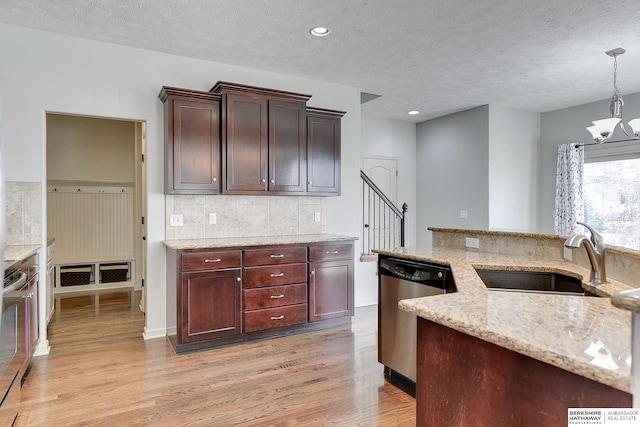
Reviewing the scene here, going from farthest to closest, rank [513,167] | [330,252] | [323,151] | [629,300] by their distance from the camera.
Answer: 1. [513,167]
2. [323,151]
3. [330,252]
4. [629,300]

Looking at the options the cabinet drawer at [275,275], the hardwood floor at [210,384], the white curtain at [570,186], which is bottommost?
the hardwood floor at [210,384]

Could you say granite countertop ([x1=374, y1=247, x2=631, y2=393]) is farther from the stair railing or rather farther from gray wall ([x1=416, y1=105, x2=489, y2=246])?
the stair railing

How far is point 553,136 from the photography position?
571cm

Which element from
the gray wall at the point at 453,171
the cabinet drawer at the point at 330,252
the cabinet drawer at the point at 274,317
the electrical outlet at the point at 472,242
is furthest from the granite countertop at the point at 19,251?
the gray wall at the point at 453,171

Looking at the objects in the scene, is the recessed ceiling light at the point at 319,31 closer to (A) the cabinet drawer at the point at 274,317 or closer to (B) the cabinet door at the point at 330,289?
(B) the cabinet door at the point at 330,289

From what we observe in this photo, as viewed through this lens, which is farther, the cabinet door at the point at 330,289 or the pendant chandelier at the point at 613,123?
the cabinet door at the point at 330,289

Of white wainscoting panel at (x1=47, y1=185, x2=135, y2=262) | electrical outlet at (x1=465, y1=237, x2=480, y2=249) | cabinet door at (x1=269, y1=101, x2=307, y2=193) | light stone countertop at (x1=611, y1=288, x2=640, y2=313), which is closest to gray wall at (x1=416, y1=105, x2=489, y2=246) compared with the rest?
electrical outlet at (x1=465, y1=237, x2=480, y2=249)

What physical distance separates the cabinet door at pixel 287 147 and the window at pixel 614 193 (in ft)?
12.6

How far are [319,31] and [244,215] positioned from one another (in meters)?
1.90

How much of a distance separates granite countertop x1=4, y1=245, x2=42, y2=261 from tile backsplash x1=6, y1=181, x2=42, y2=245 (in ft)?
0.51

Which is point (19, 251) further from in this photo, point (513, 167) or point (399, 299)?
point (513, 167)

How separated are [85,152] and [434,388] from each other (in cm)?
587

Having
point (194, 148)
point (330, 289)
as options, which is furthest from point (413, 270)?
point (194, 148)

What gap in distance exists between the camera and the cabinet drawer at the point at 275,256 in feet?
11.3
